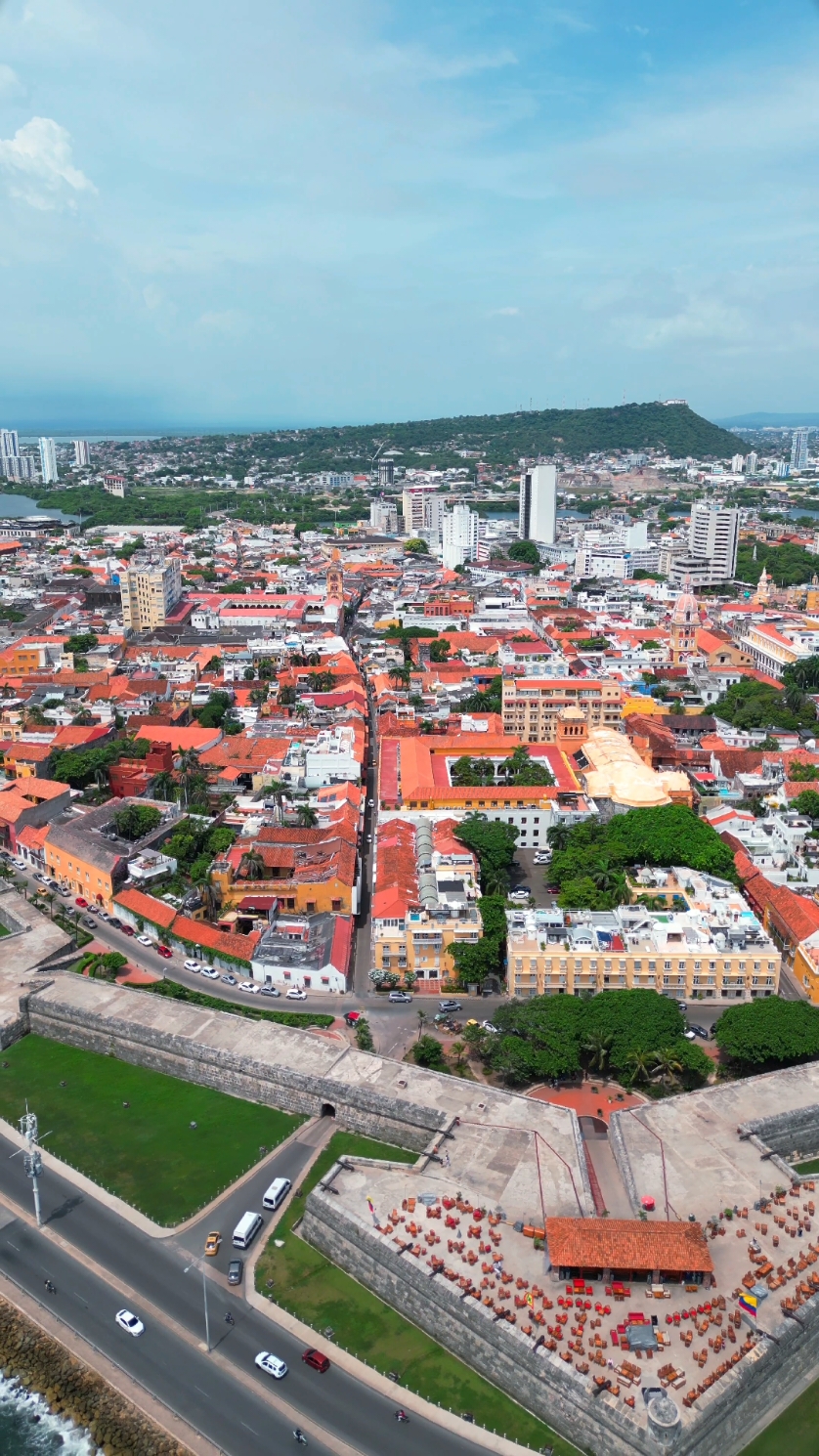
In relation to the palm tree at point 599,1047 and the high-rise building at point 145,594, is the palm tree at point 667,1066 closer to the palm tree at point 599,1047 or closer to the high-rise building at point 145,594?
the palm tree at point 599,1047

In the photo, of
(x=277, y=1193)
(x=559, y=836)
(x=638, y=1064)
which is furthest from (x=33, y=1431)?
(x=559, y=836)

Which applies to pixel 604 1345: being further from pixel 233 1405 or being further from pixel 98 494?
pixel 98 494

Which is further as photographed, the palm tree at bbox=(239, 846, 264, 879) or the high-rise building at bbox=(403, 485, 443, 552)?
the high-rise building at bbox=(403, 485, 443, 552)

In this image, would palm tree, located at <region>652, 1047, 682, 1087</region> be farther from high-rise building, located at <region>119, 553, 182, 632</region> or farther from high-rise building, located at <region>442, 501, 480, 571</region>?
high-rise building, located at <region>442, 501, 480, 571</region>

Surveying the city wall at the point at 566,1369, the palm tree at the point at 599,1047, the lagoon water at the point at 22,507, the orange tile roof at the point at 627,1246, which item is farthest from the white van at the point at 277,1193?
the lagoon water at the point at 22,507

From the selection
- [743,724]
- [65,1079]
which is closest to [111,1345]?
[65,1079]

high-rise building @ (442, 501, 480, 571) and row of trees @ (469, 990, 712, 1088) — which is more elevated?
high-rise building @ (442, 501, 480, 571)

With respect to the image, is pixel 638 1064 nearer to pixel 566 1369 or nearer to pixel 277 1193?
pixel 566 1369

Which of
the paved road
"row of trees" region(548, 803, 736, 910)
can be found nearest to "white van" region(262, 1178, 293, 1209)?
the paved road
